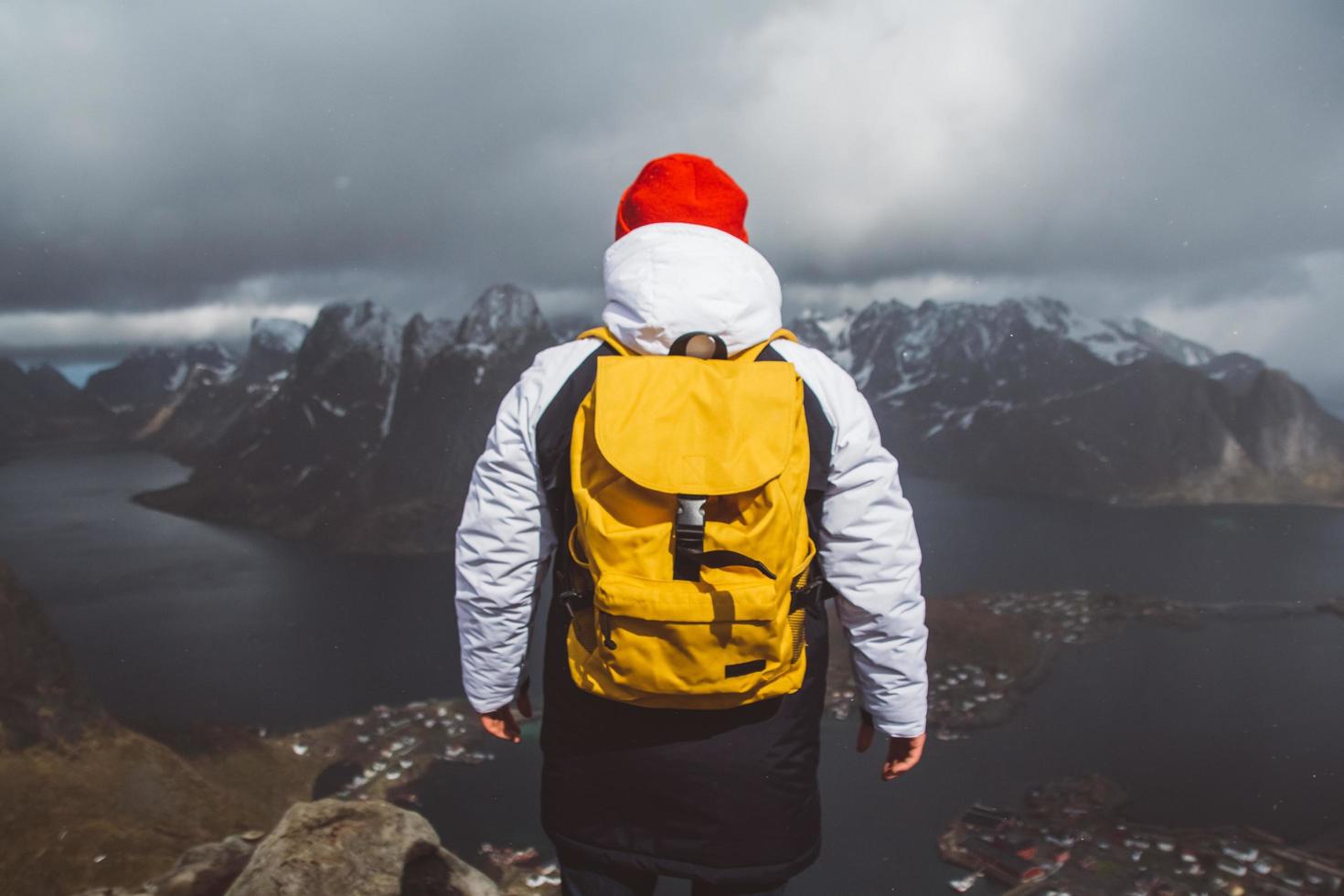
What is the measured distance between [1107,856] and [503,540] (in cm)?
598

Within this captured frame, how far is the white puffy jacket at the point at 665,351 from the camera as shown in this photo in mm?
1370

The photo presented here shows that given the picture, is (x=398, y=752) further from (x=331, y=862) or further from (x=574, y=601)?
(x=574, y=601)

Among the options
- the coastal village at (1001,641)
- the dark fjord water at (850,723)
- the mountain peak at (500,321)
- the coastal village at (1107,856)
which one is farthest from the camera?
the mountain peak at (500,321)

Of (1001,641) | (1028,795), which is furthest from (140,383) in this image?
(1001,641)

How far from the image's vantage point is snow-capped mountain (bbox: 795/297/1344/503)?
31.0 ft

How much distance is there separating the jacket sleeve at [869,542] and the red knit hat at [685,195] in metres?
0.49

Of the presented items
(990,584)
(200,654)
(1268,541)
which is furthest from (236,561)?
(1268,541)

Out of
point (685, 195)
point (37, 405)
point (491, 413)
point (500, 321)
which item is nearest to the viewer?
point (685, 195)

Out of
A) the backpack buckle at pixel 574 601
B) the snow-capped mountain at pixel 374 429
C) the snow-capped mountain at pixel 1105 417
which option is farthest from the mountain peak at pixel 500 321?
the backpack buckle at pixel 574 601

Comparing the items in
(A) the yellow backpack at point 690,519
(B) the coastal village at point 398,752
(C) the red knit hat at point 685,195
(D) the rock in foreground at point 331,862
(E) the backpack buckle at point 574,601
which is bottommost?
(B) the coastal village at point 398,752

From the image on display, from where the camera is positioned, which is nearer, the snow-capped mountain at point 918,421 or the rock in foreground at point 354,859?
the rock in foreground at point 354,859

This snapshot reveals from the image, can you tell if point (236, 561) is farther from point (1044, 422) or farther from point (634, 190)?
point (1044, 422)

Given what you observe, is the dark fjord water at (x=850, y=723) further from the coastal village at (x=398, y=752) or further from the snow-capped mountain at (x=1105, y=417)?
the snow-capped mountain at (x=1105, y=417)

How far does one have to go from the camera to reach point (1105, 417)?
1220 cm
